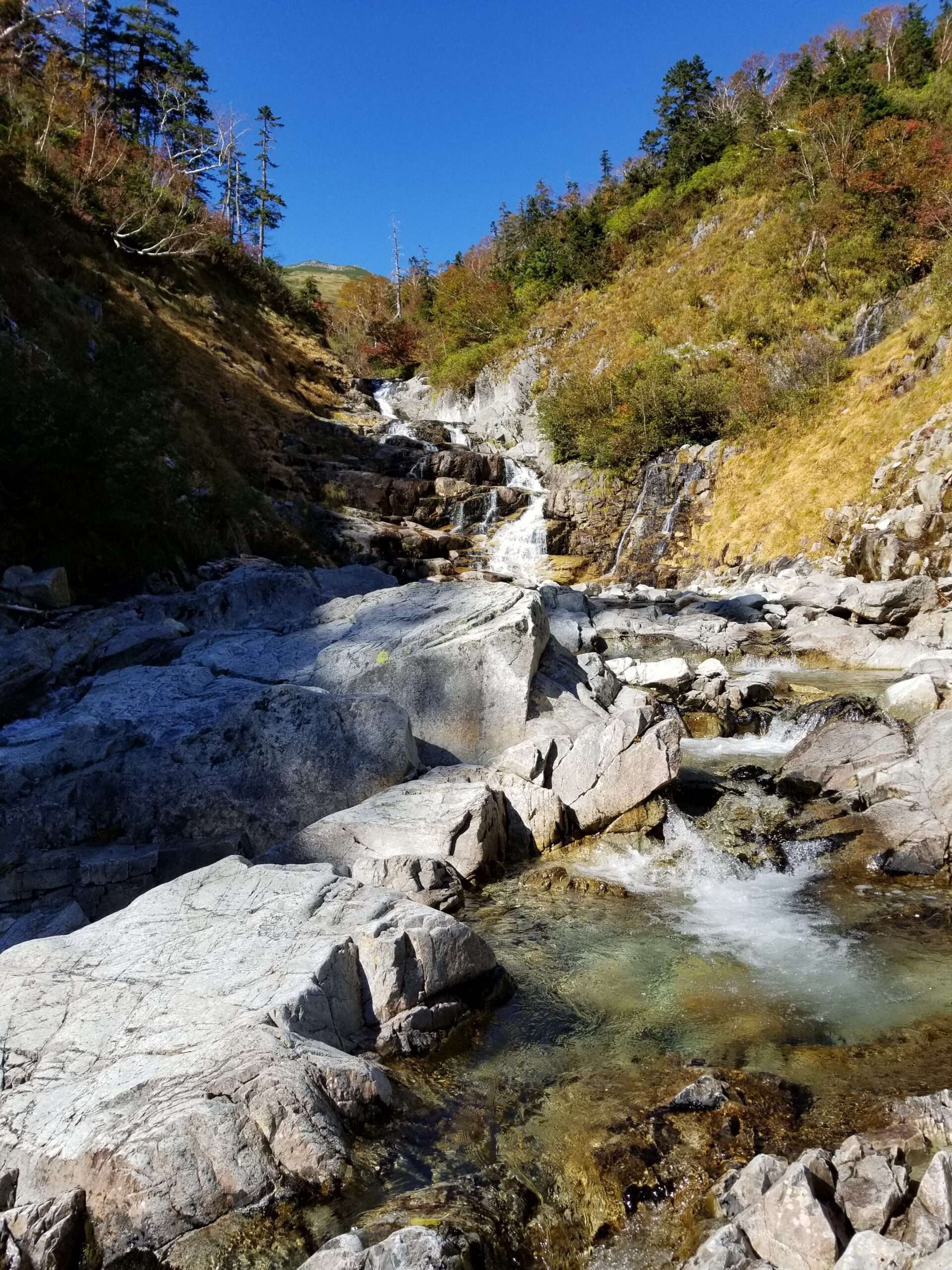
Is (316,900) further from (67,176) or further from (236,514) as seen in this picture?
(67,176)

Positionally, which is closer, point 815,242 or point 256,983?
point 256,983

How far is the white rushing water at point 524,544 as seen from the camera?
24.3m

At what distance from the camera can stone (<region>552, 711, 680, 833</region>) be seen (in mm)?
7387

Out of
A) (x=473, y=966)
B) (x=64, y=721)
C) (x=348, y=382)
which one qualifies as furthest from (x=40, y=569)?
(x=348, y=382)

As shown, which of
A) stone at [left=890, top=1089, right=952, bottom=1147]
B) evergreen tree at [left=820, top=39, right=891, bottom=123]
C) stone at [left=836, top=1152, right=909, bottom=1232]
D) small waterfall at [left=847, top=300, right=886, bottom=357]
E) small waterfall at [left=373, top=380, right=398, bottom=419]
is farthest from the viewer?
small waterfall at [left=373, top=380, right=398, bottom=419]

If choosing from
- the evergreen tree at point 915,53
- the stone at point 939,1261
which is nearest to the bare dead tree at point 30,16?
the stone at point 939,1261

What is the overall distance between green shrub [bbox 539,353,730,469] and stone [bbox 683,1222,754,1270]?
1026 inches

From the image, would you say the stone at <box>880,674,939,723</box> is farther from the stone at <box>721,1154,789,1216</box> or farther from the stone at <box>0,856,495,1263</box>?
the stone at <box>721,1154,789,1216</box>

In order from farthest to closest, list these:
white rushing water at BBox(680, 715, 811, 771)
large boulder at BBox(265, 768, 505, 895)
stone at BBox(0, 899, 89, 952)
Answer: white rushing water at BBox(680, 715, 811, 771) < large boulder at BBox(265, 768, 505, 895) < stone at BBox(0, 899, 89, 952)

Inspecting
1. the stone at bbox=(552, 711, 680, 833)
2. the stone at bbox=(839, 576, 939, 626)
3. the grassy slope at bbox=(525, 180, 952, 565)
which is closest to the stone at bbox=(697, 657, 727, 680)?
the stone at bbox=(839, 576, 939, 626)

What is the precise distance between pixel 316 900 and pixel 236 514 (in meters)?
15.7

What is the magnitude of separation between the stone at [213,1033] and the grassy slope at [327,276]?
178 ft

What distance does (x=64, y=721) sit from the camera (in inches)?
308

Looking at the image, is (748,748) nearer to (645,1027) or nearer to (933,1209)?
(645,1027)
